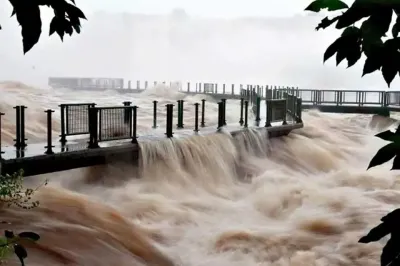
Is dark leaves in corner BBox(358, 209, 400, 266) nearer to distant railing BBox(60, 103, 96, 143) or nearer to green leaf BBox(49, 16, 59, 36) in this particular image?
green leaf BBox(49, 16, 59, 36)

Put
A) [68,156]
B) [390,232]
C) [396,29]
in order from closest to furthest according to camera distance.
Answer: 1. [390,232]
2. [396,29]
3. [68,156]

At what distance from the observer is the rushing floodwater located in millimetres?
4988

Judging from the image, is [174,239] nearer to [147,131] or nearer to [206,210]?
[206,210]

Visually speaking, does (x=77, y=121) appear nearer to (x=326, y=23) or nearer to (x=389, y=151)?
(x=326, y=23)

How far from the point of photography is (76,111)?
795cm

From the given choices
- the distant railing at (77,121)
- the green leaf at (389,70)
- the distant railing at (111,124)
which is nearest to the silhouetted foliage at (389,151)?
the green leaf at (389,70)

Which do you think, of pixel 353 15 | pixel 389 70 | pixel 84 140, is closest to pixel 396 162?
pixel 389 70

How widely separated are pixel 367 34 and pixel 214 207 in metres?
6.45

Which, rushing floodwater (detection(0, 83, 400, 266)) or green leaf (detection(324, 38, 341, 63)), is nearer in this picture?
green leaf (detection(324, 38, 341, 63))

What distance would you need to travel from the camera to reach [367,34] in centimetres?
92

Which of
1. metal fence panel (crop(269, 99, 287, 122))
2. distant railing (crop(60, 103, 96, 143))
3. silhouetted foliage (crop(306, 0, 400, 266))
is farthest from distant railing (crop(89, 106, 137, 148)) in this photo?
silhouetted foliage (crop(306, 0, 400, 266))

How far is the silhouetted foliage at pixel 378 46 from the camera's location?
89 centimetres

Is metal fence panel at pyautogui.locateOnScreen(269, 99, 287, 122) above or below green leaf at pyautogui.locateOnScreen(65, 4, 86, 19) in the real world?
below

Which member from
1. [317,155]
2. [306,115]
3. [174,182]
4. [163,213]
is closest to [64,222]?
[163,213]
